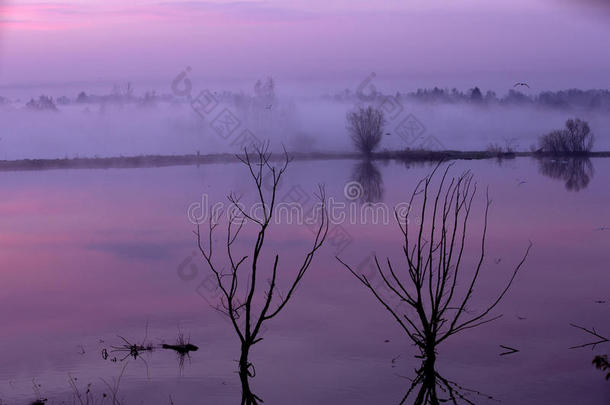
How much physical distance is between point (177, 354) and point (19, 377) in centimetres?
198

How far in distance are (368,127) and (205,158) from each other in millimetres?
14213

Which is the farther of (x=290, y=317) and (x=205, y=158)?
(x=205, y=158)

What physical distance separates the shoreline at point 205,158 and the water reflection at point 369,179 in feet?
15.9

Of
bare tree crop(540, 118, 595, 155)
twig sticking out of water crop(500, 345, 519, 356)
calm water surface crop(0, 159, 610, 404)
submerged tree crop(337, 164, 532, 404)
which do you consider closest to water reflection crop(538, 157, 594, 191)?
bare tree crop(540, 118, 595, 155)

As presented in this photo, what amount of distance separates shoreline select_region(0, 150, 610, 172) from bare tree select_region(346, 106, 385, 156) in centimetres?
80

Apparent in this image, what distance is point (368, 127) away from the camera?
192 feet

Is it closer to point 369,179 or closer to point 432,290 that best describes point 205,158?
point 369,179

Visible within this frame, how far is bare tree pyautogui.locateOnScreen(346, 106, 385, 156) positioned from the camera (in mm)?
57719

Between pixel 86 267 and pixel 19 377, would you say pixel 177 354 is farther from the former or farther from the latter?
pixel 86 267

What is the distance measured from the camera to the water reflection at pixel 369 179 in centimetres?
3293

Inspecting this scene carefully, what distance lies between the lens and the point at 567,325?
492 inches

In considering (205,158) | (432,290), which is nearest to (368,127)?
(205,158)

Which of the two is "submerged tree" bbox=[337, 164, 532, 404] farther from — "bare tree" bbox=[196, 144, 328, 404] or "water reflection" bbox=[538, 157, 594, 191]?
"water reflection" bbox=[538, 157, 594, 191]

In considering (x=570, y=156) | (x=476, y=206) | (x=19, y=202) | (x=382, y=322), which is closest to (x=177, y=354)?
(x=382, y=322)
